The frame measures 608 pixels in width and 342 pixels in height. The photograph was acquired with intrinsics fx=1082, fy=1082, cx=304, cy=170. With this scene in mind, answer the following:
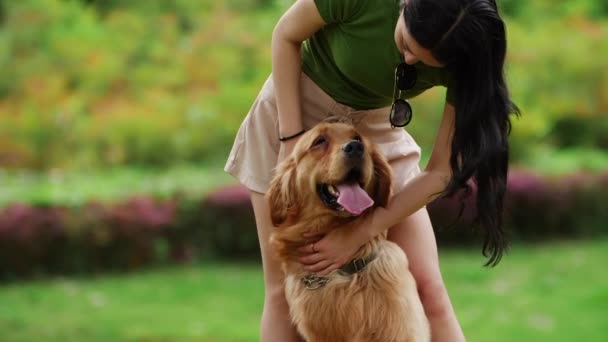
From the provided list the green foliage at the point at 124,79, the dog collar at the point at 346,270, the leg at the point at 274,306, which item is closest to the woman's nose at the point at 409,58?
the dog collar at the point at 346,270

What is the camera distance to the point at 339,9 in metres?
3.35

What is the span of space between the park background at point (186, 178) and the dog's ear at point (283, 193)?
11.4ft

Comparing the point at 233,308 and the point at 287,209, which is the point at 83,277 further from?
the point at 287,209

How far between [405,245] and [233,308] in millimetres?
4072

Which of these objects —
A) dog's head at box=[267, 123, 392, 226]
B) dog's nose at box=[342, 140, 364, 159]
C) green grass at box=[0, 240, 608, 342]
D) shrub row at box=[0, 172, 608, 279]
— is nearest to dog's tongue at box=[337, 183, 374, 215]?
dog's head at box=[267, 123, 392, 226]

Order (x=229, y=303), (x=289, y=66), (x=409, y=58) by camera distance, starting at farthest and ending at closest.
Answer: (x=229, y=303) < (x=289, y=66) < (x=409, y=58)

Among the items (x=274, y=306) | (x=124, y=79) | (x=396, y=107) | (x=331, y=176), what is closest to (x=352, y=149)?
(x=331, y=176)

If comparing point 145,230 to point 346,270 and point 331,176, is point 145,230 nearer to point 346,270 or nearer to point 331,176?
point 346,270

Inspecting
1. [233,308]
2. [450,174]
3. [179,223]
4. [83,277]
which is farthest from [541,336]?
[450,174]

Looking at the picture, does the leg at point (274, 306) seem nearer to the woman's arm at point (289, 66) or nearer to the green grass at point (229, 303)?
the woman's arm at point (289, 66)

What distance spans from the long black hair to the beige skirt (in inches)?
15.2

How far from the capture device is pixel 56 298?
786cm

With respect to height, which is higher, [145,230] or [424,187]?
[424,187]

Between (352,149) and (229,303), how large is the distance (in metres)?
4.64
